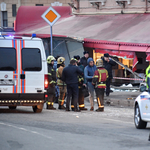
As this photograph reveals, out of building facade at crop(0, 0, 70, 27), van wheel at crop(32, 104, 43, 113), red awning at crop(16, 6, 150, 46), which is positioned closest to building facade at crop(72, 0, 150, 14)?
red awning at crop(16, 6, 150, 46)

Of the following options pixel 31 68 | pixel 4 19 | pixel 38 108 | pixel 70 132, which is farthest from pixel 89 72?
pixel 4 19

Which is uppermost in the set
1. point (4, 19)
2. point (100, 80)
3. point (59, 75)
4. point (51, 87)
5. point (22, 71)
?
point (4, 19)

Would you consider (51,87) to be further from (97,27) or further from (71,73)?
(97,27)

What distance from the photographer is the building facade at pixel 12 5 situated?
152ft

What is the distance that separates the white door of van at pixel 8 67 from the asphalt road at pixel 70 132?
2.59ft

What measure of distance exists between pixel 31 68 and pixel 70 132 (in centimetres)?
449

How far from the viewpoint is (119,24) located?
88.6 ft

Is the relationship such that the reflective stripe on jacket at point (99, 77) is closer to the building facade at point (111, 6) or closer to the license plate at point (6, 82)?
the license plate at point (6, 82)

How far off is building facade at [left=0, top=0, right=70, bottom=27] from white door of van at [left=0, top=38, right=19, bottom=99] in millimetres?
31527

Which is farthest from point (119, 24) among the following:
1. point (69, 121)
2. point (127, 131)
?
point (127, 131)

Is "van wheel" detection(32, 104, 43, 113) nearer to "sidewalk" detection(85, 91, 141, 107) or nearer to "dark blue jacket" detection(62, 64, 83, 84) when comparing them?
"dark blue jacket" detection(62, 64, 83, 84)

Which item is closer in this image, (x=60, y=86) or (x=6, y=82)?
(x=6, y=82)

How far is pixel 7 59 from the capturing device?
15039mm

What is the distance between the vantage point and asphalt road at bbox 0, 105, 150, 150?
30.2 feet
